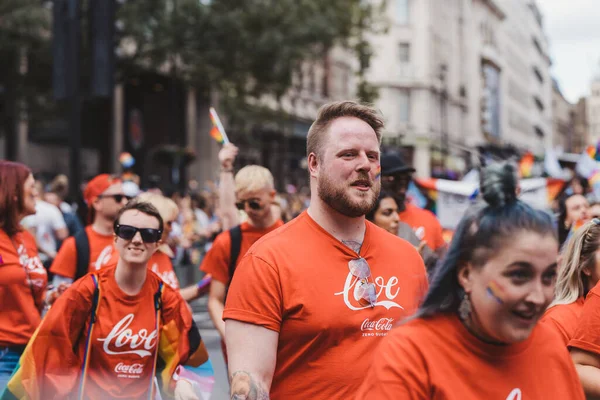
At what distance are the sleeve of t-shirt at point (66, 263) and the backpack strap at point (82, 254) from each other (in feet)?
0.07

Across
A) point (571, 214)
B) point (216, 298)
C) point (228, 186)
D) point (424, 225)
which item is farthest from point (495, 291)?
point (571, 214)

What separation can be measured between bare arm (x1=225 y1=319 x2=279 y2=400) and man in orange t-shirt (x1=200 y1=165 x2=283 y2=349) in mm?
2657

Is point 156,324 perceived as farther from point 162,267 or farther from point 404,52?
point 404,52

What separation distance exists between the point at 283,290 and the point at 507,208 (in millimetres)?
1190

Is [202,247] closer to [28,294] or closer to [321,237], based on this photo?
[28,294]

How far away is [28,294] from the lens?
5.51 meters

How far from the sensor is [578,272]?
3969 millimetres

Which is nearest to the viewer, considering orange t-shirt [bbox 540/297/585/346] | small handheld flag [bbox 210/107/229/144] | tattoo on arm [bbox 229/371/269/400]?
tattoo on arm [bbox 229/371/269/400]

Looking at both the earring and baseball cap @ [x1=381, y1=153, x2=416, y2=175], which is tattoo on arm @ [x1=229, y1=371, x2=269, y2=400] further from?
baseball cap @ [x1=381, y1=153, x2=416, y2=175]

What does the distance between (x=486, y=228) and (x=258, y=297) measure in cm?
119

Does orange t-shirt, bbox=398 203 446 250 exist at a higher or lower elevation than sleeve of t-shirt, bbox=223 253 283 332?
lower

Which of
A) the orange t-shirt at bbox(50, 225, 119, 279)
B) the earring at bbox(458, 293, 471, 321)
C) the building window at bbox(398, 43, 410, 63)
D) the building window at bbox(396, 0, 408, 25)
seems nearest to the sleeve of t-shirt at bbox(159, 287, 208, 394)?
the orange t-shirt at bbox(50, 225, 119, 279)

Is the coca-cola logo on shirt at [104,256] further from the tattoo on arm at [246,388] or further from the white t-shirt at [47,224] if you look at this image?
the white t-shirt at [47,224]

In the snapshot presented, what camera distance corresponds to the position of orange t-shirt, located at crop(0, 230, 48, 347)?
532 cm
